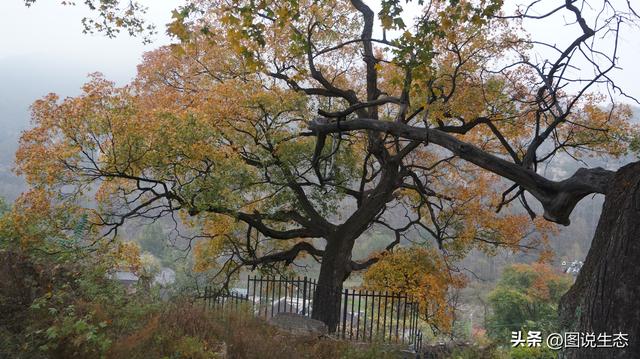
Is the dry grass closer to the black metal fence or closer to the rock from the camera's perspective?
the rock

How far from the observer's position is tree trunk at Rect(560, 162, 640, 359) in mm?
3682

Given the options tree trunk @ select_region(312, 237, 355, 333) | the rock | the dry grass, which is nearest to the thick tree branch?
the dry grass

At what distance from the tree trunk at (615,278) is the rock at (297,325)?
4.86 metres

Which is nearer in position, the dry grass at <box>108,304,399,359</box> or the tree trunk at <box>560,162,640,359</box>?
the tree trunk at <box>560,162,640,359</box>

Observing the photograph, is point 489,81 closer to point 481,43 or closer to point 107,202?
point 481,43

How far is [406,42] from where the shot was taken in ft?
20.0

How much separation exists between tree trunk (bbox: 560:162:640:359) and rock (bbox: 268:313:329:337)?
486 centimetres

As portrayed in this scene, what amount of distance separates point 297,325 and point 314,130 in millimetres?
3727

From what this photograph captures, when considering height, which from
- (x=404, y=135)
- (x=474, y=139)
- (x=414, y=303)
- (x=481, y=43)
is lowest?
(x=414, y=303)

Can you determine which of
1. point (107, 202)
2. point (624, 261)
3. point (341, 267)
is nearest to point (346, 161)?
point (341, 267)

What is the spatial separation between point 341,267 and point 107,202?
615 centimetres

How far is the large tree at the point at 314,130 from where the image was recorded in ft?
21.4

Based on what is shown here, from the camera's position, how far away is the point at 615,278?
3789mm

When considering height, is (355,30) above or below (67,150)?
above
